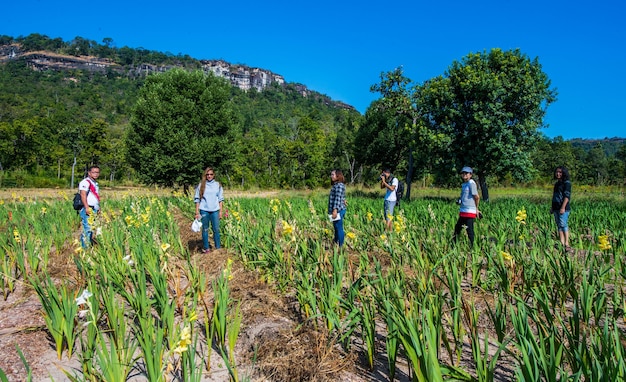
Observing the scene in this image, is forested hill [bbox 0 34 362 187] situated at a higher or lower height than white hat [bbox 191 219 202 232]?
higher

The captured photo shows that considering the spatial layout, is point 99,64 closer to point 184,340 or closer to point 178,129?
point 178,129

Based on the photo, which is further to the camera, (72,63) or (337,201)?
(72,63)

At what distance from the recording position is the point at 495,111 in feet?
52.9

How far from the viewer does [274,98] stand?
4769 inches

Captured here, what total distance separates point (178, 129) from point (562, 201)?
55.1 ft

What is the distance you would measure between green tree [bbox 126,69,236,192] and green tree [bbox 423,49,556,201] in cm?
1159

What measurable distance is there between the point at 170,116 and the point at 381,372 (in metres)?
18.4

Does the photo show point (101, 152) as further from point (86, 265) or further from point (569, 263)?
point (569, 263)


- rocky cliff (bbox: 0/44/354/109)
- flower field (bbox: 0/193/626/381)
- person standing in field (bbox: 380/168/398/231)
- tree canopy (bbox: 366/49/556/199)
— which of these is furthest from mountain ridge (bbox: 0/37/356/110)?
flower field (bbox: 0/193/626/381)

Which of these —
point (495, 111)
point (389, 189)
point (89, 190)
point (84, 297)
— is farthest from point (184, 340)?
point (495, 111)

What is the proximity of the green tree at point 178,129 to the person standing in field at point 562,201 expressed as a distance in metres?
15.8

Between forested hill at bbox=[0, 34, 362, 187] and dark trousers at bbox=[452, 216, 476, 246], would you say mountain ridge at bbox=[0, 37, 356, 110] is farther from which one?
dark trousers at bbox=[452, 216, 476, 246]

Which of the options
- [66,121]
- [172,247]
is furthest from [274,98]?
[172,247]

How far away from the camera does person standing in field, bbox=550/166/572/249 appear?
21.7 feet
